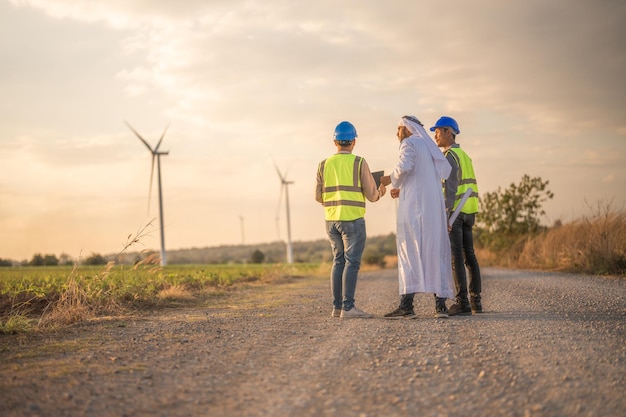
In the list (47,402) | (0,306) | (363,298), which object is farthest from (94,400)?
(363,298)

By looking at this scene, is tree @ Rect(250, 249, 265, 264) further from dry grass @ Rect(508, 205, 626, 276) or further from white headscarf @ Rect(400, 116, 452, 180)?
white headscarf @ Rect(400, 116, 452, 180)

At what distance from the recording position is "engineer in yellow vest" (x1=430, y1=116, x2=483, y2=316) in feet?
29.0

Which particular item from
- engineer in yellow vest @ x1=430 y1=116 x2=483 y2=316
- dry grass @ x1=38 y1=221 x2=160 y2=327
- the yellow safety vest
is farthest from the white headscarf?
dry grass @ x1=38 y1=221 x2=160 y2=327

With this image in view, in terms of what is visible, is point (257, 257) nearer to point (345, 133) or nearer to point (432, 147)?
point (345, 133)

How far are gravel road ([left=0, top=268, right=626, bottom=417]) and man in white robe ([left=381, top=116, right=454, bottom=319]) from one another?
1.68ft

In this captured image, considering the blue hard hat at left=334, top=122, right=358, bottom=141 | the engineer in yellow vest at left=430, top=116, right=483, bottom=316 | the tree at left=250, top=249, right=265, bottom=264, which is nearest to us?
the blue hard hat at left=334, top=122, right=358, bottom=141

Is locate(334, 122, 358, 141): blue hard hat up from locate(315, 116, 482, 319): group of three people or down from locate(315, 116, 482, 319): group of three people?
up

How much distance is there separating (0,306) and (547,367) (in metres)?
9.04

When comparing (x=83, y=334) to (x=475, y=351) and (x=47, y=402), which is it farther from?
(x=475, y=351)

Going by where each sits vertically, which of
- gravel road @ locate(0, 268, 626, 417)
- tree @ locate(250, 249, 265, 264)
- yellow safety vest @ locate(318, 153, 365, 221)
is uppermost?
yellow safety vest @ locate(318, 153, 365, 221)

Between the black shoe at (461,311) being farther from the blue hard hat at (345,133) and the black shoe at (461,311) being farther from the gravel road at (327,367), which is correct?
the blue hard hat at (345,133)

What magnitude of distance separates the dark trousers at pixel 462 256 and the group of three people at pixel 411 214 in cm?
1

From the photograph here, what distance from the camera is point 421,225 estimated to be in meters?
8.47

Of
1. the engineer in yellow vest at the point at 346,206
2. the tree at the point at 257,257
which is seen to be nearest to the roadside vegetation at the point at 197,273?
the engineer in yellow vest at the point at 346,206
